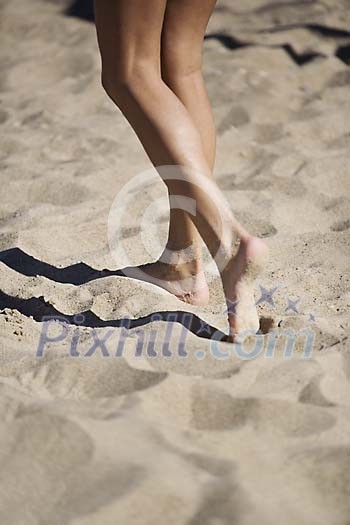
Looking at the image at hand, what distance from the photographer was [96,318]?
6.54 ft

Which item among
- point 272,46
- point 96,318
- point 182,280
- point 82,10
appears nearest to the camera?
point 96,318

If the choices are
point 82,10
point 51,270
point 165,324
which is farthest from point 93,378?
point 82,10

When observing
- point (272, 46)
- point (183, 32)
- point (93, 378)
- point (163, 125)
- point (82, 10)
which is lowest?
point (82, 10)

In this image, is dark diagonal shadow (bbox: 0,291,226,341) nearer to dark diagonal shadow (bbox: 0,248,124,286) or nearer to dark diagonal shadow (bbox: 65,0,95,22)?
dark diagonal shadow (bbox: 0,248,124,286)

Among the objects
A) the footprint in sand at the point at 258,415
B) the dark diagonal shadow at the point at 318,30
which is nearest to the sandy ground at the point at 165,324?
the footprint in sand at the point at 258,415

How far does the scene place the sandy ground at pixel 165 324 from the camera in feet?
4.27

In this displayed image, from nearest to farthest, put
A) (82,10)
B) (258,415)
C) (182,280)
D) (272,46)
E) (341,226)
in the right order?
1. (258,415)
2. (182,280)
3. (341,226)
4. (272,46)
5. (82,10)

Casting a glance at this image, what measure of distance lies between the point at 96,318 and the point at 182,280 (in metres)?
0.29

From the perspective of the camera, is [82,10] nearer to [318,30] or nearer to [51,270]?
[318,30]

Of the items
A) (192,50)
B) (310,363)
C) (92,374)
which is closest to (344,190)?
(192,50)

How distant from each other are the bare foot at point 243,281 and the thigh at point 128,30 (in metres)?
0.53

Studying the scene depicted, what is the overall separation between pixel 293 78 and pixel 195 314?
2312mm

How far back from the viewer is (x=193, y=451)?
1.38 m

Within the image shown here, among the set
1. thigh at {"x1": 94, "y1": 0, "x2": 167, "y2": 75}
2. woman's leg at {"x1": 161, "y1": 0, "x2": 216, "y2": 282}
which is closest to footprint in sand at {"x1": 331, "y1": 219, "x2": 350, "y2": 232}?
woman's leg at {"x1": 161, "y1": 0, "x2": 216, "y2": 282}
